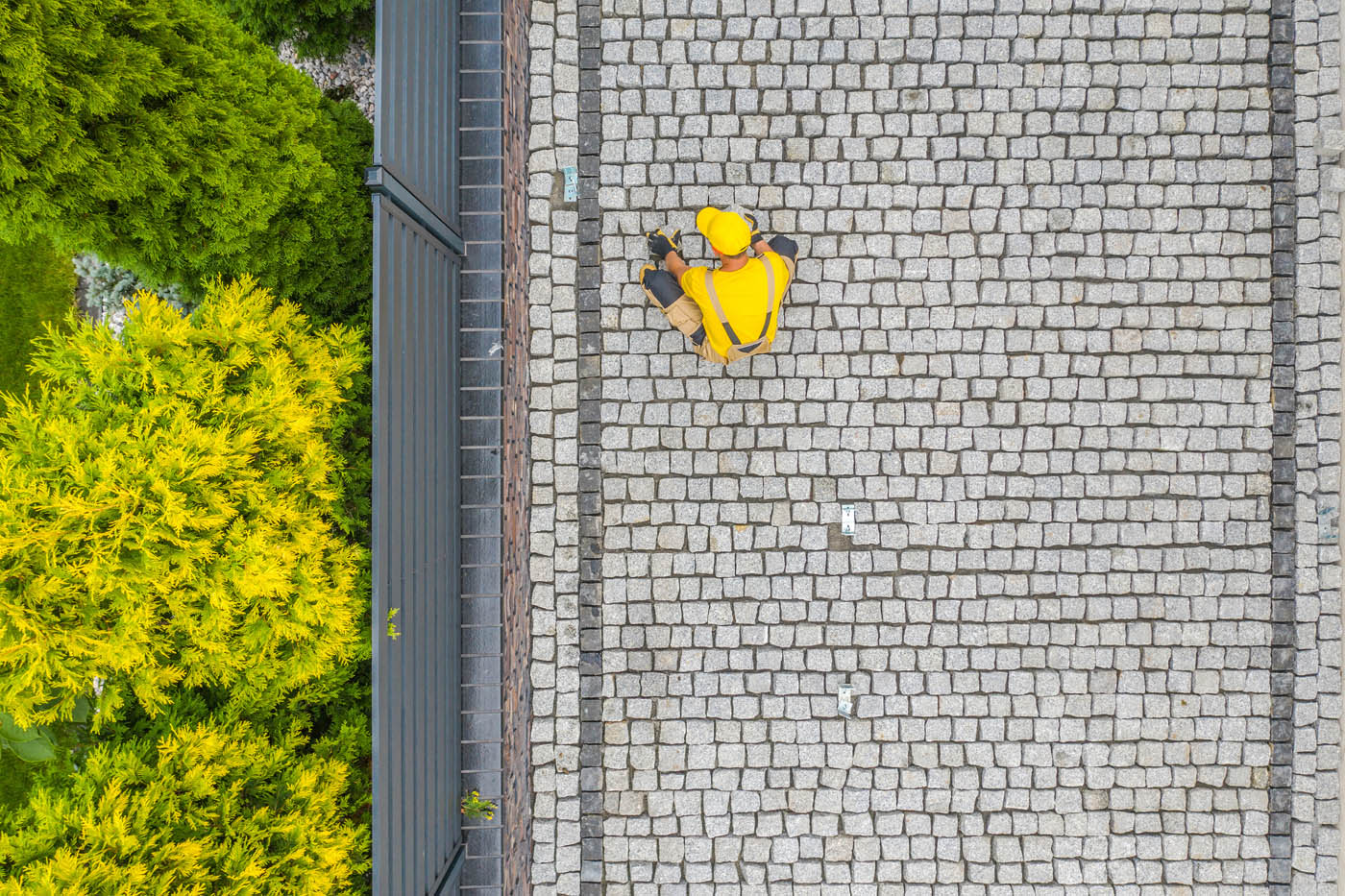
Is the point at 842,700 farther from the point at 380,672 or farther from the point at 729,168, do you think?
the point at 729,168

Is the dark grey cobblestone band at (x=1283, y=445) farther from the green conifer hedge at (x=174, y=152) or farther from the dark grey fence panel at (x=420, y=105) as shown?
the green conifer hedge at (x=174, y=152)

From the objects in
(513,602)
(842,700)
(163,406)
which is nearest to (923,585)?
(842,700)

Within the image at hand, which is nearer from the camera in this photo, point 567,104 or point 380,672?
point 380,672

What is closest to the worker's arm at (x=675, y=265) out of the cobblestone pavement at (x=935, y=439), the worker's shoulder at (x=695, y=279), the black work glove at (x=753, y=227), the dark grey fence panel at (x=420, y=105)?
the worker's shoulder at (x=695, y=279)

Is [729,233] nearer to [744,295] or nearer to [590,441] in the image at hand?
[744,295]

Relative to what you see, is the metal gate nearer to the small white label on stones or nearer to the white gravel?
the white gravel
